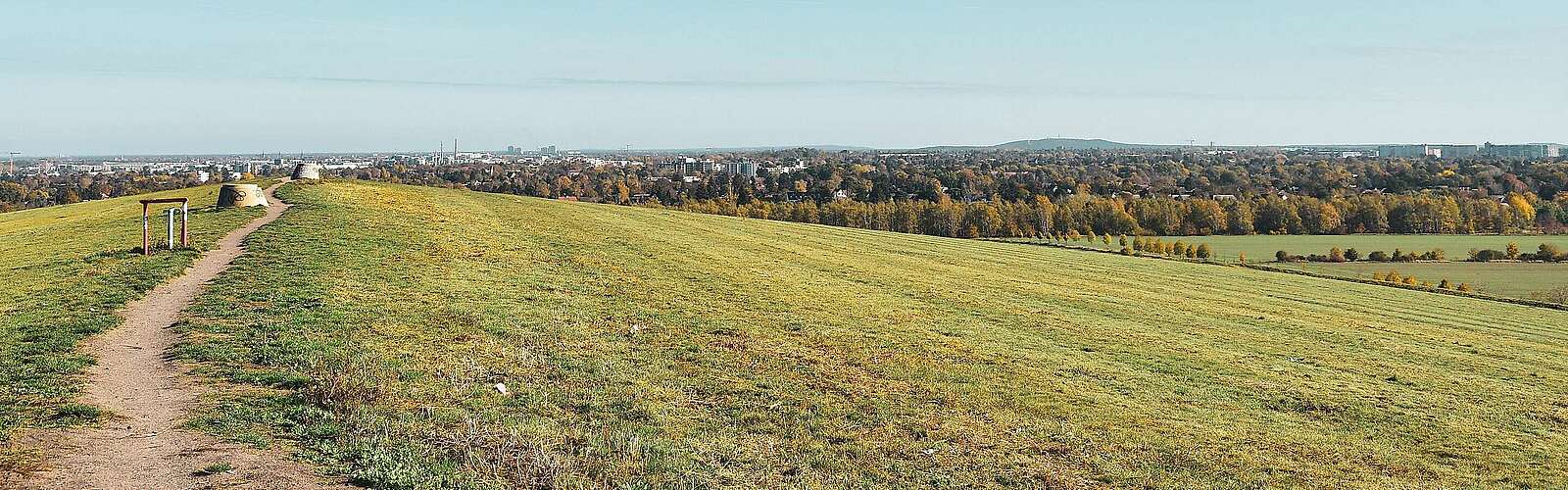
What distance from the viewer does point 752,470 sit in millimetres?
9328

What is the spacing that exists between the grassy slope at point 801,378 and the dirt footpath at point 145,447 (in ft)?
1.30

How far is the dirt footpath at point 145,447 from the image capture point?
782cm

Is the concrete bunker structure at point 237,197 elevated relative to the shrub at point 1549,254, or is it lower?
elevated

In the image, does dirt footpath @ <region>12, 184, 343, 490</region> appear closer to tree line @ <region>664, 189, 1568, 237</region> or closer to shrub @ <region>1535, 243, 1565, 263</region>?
tree line @ <region>664, 189, 1568, 237</region>

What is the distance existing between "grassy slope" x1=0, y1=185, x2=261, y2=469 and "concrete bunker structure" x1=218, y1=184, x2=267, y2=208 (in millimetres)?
726

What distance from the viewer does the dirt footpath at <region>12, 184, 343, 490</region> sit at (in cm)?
782

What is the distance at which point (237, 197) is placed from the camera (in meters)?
32.6

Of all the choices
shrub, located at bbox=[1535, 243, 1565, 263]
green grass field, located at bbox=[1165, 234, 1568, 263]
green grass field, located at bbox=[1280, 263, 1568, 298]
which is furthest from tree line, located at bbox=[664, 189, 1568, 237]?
green grass field, located at bbox=[1280, 263, 1568, 298]

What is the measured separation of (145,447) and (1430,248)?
103017 millimetres

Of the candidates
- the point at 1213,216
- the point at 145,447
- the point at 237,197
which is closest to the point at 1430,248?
the point at 1213,216

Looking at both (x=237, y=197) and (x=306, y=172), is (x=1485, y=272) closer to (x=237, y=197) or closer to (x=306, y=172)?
(x=306, y=172)

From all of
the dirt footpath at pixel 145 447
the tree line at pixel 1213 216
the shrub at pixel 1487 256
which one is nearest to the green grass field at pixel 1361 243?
the shrub at pixel 1487 256

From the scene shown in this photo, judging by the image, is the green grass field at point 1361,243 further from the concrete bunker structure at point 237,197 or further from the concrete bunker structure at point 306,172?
the concrete bunker structure at point 237,197

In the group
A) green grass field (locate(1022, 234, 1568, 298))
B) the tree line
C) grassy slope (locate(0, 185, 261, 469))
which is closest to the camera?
grassy slope (locate(0, 185, 261, 469))
